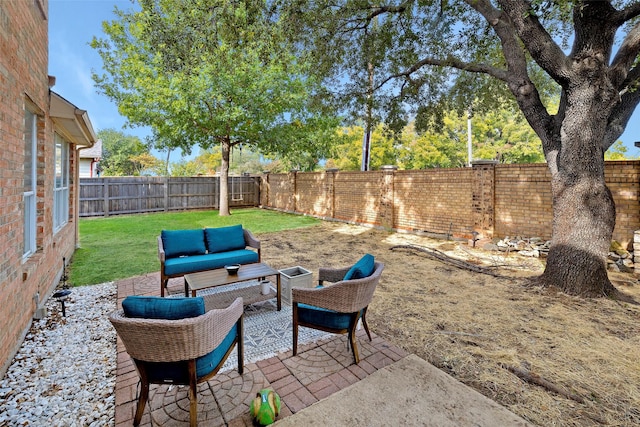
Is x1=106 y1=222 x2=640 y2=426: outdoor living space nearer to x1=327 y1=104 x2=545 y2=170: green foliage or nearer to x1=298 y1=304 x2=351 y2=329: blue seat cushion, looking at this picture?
x1=298 y1=304 x2=351 y2=329: blue seat cushion

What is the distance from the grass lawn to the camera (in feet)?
19.7

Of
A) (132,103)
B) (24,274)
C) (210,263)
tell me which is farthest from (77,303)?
(132,103)

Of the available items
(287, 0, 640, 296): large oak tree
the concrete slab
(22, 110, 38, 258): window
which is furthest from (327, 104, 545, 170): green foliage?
the concrete slab

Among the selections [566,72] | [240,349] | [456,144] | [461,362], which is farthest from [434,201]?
[456,144]

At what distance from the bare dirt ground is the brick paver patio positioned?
23.4 inches

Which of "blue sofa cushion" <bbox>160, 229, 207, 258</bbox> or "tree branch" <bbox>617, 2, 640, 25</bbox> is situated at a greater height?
"tree branch" <bbox>617, 2, 640, 25</bbox>

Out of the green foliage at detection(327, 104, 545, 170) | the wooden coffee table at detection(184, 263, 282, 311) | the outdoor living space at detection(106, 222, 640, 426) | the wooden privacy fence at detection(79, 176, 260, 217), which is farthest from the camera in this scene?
the green foliage at detection(327, 104, 545, 170)

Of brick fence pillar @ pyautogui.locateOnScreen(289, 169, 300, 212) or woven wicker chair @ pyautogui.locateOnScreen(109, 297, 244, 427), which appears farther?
brick fence pillar @ pyautogui.locateOnScreen(289, 169, 300, 212)

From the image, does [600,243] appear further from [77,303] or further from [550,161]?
[77,303]

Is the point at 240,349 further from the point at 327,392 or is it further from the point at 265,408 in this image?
the point at 327,392

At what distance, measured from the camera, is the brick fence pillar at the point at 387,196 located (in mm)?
10906

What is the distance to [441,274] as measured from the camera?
238 inches

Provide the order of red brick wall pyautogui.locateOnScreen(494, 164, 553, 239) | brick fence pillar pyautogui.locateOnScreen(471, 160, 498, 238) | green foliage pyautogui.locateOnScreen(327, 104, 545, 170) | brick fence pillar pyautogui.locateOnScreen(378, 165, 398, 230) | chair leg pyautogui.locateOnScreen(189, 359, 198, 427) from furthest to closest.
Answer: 1. green foliage pyautogui.locateOnScreen(327, 104, 545, 170)
2. brick fence pillar pyautogui.locateOnScreen(378, 165, 398, 230)
3. brick fence pillar pyautogui.locateOnScreen(471, 160, 498, 238)
4. red brick wall pyautogui.locateOnScreen(494, 164, 553, 239)
5. chair leg pyautogui.locateOnScreen(189, 359, 198, 427)

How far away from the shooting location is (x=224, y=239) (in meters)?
5.50
